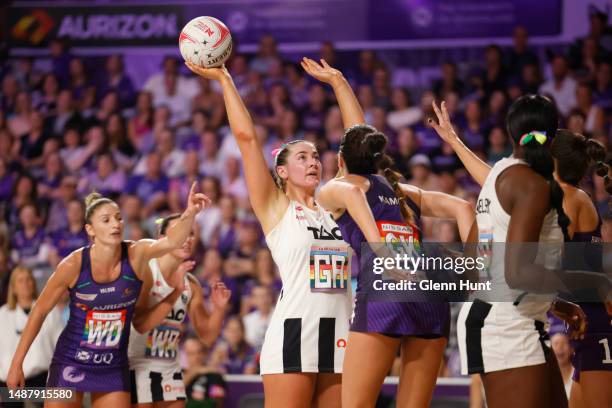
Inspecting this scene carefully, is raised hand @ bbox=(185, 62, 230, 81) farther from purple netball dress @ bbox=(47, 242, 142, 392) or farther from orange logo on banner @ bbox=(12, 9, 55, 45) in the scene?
orange logo on banner @ bbox=(12, 9, 55, 45)

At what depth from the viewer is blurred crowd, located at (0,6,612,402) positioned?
31.6ft

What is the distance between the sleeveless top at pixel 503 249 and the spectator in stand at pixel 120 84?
887 centimetres

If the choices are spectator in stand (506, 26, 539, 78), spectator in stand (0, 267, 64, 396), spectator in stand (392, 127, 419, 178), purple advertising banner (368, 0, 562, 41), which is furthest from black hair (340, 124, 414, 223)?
purple advertising banner (368, 0, 562, 41)

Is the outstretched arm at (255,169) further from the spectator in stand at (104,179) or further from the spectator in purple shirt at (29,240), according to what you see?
the spectator in stand at (104,179)

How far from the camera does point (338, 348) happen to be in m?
4.66

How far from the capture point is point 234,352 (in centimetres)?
891

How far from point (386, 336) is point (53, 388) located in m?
2.30

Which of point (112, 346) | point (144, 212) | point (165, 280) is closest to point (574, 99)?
point (144, 212)

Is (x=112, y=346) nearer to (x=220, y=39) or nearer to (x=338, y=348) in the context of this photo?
(x=338, y=348)

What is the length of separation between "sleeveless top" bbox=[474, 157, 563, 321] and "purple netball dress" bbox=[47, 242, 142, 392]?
2.61m

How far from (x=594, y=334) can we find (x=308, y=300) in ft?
4.82

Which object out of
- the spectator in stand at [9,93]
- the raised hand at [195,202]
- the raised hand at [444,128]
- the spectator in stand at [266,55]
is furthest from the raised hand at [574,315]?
the spectator in stand at [9,93]

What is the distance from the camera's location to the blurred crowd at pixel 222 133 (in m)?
9.64

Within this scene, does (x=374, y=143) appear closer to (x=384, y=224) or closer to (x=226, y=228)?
(x=384, y=224)
